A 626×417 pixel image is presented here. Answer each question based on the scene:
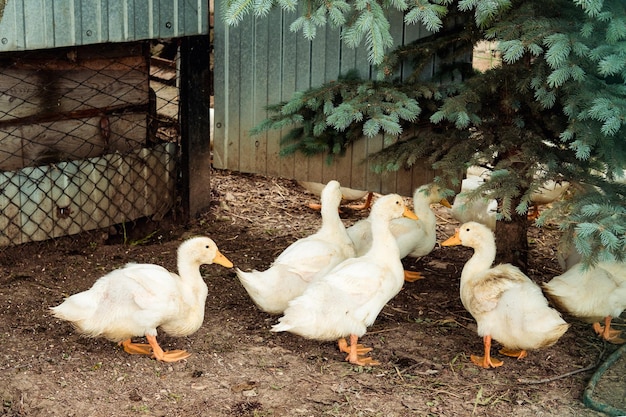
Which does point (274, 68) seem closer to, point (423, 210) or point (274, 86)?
point (274, 86)

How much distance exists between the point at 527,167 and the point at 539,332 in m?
1.07

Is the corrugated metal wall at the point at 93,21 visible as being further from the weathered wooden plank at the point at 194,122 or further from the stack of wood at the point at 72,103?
the stack of wood at the point at 72,103

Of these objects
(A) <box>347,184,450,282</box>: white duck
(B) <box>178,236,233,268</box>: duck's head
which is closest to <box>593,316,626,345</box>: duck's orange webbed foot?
(A) <box>347,184,450,282</box>: white duck

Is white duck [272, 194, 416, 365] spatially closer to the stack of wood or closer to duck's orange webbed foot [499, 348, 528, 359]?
duck's orange webbed foot [499, 348, 528, 359]

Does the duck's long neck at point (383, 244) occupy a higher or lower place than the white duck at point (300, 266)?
higher

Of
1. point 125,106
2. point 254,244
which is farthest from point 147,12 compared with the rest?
point 254,244

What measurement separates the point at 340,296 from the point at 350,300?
7 cm

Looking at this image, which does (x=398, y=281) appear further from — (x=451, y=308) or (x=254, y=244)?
(x=254, y=244)

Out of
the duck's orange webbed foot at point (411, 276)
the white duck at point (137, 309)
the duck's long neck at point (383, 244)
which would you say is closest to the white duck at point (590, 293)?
the duck's long neck at point (383, 244)

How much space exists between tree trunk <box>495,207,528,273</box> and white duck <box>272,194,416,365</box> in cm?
113

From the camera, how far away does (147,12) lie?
22.8ft

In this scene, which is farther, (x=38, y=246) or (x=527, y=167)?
(x=38, y=246)

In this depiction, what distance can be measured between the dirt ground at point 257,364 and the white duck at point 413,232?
0.23 metres

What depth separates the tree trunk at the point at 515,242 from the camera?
6.58m
